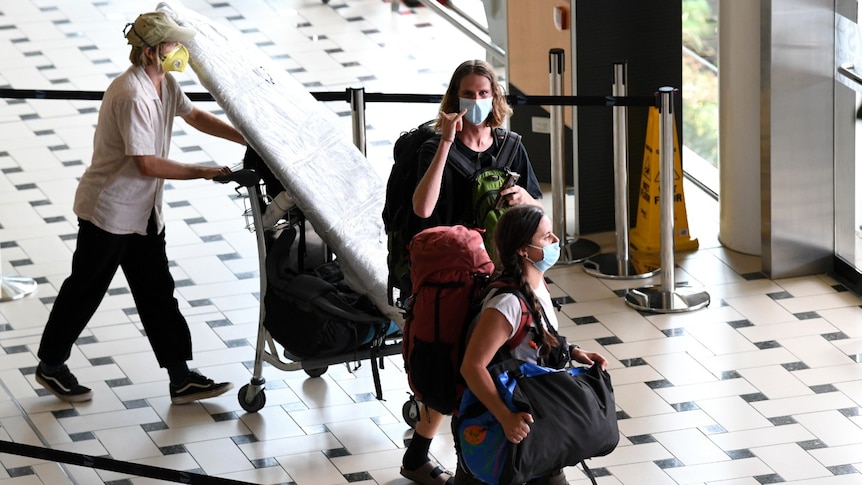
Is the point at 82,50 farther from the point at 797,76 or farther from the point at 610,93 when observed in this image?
the point at 797,76

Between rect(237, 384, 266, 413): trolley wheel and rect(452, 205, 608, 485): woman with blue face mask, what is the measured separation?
1.93 m

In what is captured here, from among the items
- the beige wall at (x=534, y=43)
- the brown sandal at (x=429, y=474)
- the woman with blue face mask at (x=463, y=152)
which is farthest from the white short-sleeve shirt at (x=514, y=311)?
the beige wall at (x=534, y=43)

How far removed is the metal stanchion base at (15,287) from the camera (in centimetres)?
800

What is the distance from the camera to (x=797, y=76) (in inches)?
298

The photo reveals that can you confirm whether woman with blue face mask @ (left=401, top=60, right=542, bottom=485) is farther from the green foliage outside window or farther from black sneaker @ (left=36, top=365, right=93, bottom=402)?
the green foliage outside window

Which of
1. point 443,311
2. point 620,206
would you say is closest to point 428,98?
point 620,206

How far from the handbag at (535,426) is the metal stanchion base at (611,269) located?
3.27 metres

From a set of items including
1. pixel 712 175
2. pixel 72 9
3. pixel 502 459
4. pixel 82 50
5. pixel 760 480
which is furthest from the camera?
pixel 72 9

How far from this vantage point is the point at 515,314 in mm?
4582

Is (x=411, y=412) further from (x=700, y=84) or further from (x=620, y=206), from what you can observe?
(x=700, y=84)

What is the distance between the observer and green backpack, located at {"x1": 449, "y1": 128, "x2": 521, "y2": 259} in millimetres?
5398

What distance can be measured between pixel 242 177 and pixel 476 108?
1068mm

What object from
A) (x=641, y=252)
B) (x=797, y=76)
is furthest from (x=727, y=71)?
(x=641, y=252)

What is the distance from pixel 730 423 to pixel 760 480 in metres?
0.51
